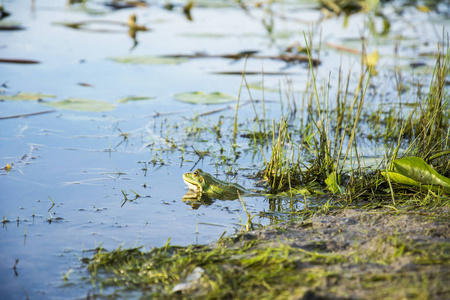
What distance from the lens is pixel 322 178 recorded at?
3.11 meters

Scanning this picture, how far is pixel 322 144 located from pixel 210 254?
4.00ft

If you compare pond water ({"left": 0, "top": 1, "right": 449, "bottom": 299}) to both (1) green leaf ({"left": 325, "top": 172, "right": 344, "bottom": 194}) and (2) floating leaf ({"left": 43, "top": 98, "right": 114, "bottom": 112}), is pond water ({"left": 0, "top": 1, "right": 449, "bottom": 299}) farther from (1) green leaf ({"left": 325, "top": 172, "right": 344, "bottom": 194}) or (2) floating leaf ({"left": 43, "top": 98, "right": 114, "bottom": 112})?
(1) green leaf ({"left": 325, "top": 172, "right": 344, "bottom": 194})

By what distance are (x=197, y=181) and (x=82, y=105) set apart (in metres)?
2.01

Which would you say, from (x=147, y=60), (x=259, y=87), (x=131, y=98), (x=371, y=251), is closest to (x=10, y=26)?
(x=147, y=60)

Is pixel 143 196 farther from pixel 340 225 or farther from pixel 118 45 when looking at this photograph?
pixel 118 45

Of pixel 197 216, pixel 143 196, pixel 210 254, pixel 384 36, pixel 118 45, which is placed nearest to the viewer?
pixel 210 254

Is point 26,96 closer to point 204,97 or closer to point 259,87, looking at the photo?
point 204,97

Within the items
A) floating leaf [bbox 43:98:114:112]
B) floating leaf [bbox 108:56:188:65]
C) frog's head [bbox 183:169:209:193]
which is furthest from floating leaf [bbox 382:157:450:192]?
floating leaf [bbox 108:56:188:65]

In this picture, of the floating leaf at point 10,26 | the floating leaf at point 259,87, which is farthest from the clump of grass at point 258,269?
the floating leaf at point 10,26

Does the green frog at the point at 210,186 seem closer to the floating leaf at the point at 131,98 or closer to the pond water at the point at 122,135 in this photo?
the pond water at the point at 122,135

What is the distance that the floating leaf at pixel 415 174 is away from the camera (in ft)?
8.98

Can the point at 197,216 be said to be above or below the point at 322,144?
below

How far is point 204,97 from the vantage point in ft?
15.9

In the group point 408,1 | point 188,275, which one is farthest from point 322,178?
point 408,1
